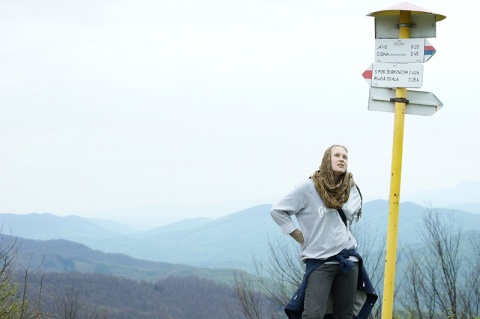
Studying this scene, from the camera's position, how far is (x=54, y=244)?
178m

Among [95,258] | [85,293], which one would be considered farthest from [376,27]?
[95,258]

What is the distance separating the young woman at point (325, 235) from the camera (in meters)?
4.51

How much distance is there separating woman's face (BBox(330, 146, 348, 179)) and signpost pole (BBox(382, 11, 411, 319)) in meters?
0.48

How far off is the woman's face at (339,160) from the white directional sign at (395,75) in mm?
613

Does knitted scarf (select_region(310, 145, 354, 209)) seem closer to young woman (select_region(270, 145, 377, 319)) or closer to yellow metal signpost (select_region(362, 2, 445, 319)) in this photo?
young woman (select_region(270, 145, 377, 319))

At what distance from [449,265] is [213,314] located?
3441 inches

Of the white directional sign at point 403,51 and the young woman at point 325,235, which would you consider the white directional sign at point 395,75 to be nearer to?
the white directional sign at point 403,51

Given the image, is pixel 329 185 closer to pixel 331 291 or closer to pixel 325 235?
pixel 325 235

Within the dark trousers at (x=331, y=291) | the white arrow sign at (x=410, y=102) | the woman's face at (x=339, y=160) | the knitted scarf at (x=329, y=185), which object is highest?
the white arrow sign at (x=410, y=102)

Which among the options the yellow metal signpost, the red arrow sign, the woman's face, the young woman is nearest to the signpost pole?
the yellow metal signpost

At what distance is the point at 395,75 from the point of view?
16.0ft

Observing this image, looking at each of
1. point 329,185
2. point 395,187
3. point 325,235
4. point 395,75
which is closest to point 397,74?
point 395,75

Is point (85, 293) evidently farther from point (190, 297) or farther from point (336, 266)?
point (336, 266)

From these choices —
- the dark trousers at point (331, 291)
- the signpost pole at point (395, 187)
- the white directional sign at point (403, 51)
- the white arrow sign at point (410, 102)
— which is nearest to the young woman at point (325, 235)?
the dark trousers at point (331, 291)
